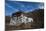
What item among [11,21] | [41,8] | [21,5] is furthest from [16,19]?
[41,8]

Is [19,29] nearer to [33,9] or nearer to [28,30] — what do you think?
[28,30]

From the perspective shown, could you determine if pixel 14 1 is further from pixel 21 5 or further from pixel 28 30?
pixel 28 30

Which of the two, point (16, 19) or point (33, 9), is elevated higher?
point (33, 9)

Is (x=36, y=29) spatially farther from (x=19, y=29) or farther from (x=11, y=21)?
(x=11, y=21)

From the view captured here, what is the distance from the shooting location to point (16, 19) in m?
1.04

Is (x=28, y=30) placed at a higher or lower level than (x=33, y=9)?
lower

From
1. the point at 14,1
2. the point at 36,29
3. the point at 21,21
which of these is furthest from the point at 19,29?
the point at 14,1

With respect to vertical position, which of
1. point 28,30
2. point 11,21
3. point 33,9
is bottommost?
point 28,30

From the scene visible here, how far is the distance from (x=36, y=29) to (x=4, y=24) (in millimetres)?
392

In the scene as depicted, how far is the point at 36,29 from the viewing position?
1081mm

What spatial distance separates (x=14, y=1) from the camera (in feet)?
3.43

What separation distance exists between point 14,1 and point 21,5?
0.10m
